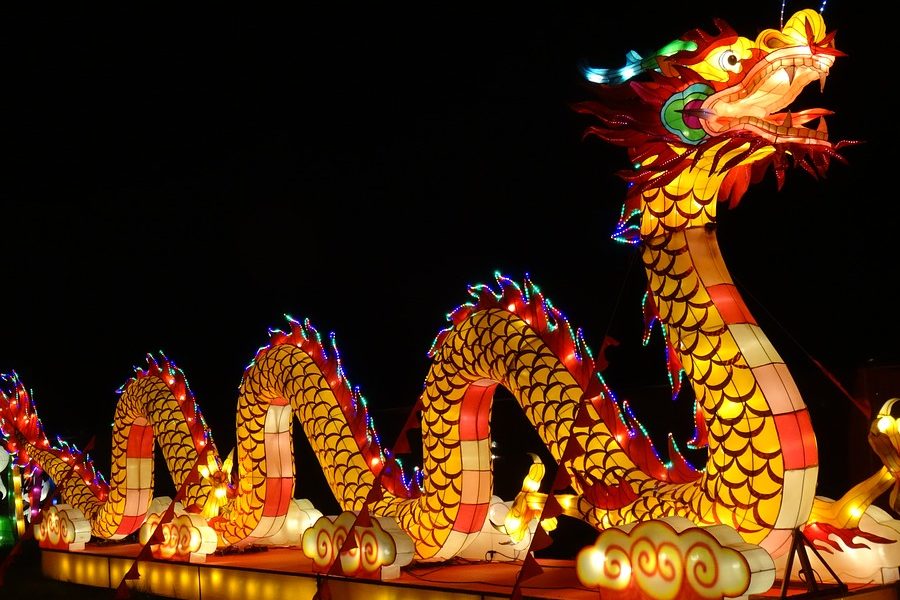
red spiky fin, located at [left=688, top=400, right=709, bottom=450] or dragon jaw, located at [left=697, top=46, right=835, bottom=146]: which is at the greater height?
dragon jaw, located at [left=697, top=46, right=835, bottom=146]

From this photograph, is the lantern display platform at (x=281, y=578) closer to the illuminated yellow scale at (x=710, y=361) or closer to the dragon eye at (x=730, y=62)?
the illuminated yellow scale at (x=710, y=361)

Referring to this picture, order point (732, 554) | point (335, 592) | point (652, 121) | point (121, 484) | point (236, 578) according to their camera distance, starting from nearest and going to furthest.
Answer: point (732, 554), point (652, 121), point (335, 592), point (236, 578), point (121, 484)

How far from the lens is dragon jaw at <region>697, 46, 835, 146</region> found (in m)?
4.92

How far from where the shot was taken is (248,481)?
8359mm

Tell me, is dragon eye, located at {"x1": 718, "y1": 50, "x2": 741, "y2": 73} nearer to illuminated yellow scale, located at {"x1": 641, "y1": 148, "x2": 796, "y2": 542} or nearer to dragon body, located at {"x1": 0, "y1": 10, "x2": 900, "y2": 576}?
dragon body, located at {"x1": 0, "y1": 10, "x2": 900, "y2": 576}

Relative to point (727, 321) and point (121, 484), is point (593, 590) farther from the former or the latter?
point (121, 484)

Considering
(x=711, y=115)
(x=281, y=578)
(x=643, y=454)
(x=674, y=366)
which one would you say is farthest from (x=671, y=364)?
(x=281, y=578)

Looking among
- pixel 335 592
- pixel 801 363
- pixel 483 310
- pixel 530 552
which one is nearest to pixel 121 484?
pixel 335 592

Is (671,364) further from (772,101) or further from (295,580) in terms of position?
(295,580)

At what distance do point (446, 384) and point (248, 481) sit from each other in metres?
2.50

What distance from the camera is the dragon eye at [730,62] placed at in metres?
5.14

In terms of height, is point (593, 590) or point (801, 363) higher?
point (801, 363)

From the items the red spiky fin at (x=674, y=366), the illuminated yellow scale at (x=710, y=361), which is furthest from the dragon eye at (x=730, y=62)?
the red spiky fin at (x=674, y=366)

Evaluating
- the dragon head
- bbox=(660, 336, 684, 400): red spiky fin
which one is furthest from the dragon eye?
bbox=(660, 336, 684, 400): red spiky fin
